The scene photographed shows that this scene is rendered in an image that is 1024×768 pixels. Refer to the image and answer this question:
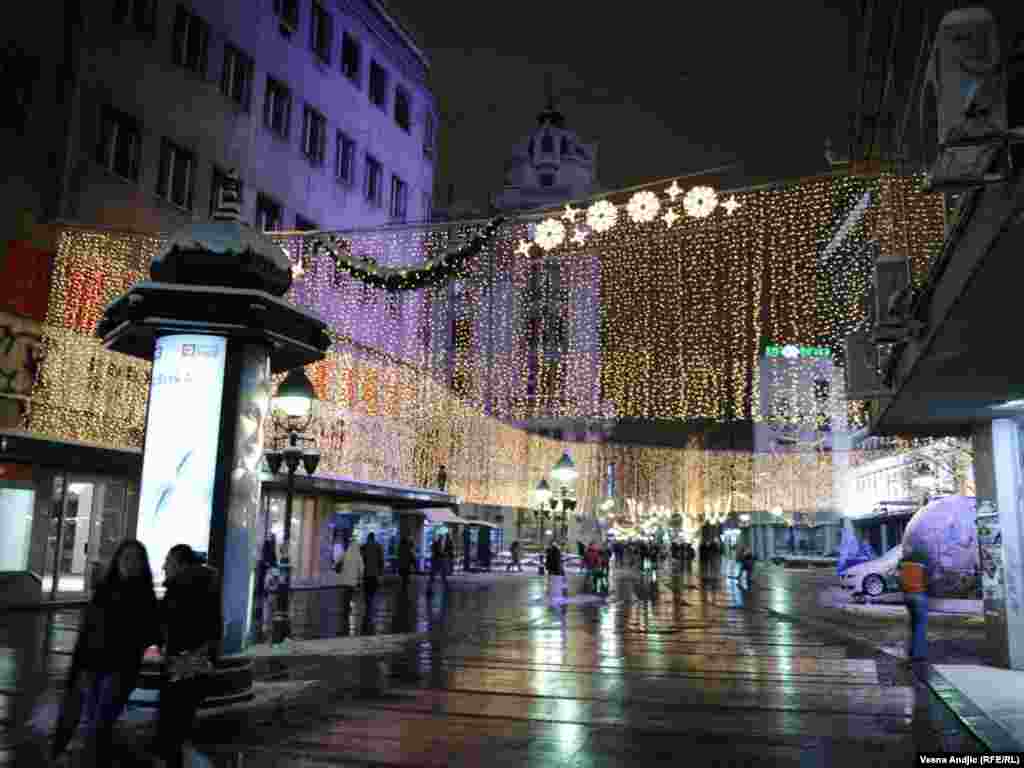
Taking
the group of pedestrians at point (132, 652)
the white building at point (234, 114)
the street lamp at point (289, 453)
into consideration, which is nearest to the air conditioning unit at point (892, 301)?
the street lamp at point (289, 453)

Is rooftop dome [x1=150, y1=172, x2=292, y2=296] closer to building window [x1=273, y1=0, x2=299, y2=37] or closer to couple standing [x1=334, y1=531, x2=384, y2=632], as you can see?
couple standing [x1=334, y1=531, x2=384, y2=632]

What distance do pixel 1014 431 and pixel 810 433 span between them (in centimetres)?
7670

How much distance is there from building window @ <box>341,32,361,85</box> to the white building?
0.05 meters

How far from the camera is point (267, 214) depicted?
30.5 m

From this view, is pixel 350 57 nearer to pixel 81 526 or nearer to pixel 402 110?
pixel 402 110

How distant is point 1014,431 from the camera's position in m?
12.6

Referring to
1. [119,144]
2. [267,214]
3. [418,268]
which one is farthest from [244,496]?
[267,214]

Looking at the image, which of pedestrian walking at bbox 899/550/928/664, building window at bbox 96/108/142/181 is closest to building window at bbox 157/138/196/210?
building window at bbox 96/108/142/181

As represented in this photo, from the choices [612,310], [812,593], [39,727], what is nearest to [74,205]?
[612,310]

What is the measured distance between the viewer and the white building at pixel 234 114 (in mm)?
23031

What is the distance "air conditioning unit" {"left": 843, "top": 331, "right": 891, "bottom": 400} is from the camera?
13453mm

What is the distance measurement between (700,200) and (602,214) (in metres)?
1.48

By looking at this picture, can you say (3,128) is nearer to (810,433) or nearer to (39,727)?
(39,727)

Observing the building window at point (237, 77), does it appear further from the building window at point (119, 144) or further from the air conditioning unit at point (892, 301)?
the air conditioning unit at point (892, 301)
